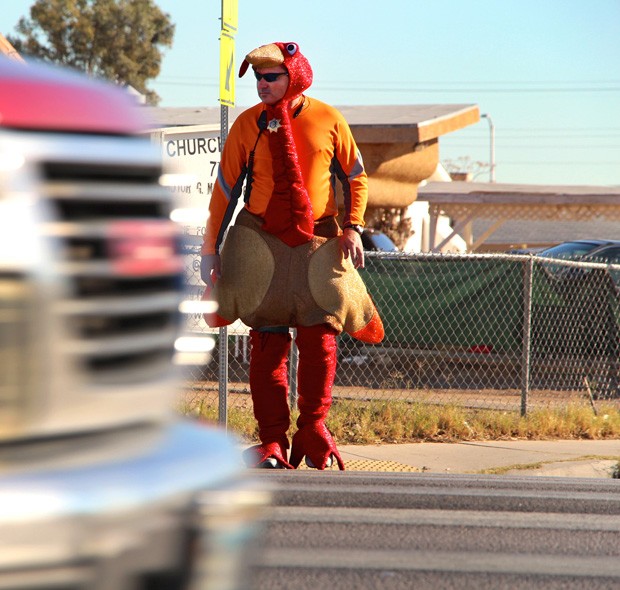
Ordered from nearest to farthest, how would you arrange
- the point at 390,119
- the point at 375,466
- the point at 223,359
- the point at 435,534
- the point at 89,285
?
the point at 89,285
the point at 435,534
the point at 223,359
the point at 375,466
the point at 390,119

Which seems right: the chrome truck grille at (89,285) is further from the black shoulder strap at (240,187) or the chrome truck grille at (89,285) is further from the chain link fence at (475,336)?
the chain link fence at (475,336)

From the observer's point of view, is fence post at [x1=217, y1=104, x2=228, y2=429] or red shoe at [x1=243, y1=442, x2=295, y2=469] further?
fence post at [x1=217, y1=104, x2=228, y2=429]

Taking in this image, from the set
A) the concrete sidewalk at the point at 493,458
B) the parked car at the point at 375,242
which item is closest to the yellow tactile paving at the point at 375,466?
the concrete sidewalk at the point at 493,458

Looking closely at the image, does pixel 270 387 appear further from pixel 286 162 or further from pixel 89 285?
pixel 89 285

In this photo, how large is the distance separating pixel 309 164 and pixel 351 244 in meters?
0.44

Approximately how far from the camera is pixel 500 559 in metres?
3.64

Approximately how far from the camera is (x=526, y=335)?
10234 mm

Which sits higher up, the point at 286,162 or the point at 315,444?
the point at 286,162

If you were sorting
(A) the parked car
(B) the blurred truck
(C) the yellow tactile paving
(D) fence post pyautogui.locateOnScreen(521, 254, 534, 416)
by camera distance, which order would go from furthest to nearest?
(A) the parked car
(D) fence post pyautogui.locateOnScreen(521, 254, 534, 416)
(C) the yellow tactile paving
(B) the blurred truck

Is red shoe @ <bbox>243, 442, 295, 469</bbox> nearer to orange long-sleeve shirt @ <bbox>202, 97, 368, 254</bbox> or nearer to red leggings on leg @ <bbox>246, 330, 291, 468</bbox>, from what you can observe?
red leggings on leg @ <bbox>246, 330, 291, 468</bbox>

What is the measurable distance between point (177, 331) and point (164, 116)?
18.3m

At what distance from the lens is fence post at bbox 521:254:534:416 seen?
10.0 m

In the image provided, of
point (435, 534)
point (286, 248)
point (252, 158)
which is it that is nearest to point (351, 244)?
point (286, 248)

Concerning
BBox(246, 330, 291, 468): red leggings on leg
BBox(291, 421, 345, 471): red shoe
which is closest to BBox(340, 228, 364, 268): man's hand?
BBox(246, 330, 291, 468): red leggings on leg
